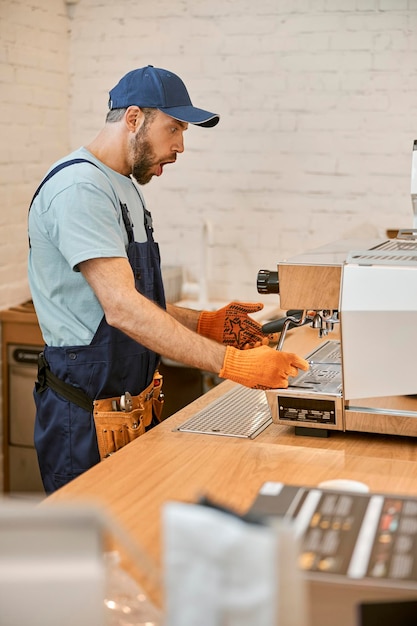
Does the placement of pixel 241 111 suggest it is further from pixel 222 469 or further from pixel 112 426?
pixel 222 469

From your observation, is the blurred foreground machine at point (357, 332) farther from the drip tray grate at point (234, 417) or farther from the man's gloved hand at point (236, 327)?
the man's gloved hand at point (236, 327)

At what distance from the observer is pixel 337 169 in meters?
4.21

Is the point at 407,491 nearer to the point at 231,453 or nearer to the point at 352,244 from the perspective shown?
the point at 231,453

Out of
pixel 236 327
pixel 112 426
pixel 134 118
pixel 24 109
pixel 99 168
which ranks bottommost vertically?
pixel 112 426

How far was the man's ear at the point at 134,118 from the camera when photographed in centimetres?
259

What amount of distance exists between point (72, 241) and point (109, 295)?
179 mm

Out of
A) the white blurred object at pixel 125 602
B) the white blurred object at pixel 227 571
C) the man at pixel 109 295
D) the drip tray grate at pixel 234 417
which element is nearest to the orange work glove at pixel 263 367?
the man at pixel 109 295

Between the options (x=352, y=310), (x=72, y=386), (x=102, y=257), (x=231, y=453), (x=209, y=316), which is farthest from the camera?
(x=209, y=316)

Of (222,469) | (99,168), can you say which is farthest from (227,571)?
(99,168)

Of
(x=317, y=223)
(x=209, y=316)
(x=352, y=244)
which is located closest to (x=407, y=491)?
(x=352, y=244)

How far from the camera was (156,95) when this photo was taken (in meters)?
2.58

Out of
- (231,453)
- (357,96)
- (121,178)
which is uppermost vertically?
(357,96)

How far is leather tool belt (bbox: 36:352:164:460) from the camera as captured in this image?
7.98 ft

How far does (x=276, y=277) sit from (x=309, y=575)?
971 millimetres
